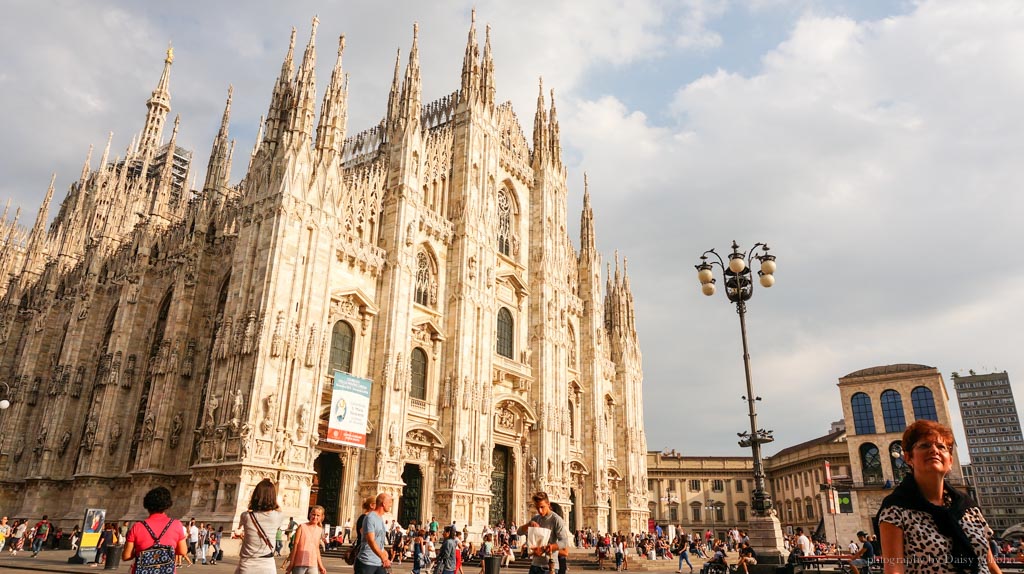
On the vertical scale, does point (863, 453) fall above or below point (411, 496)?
above

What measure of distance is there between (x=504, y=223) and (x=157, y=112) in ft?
157

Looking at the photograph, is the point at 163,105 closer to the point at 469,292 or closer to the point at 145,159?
the point at 145,159

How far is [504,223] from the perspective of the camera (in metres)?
39.4

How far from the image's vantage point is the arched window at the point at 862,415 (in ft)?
187

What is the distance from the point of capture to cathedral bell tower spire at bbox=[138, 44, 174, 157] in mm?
65887

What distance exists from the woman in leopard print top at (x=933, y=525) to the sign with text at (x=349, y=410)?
22.8 m

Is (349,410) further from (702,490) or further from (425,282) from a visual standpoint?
(702,490)

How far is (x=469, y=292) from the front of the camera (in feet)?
107

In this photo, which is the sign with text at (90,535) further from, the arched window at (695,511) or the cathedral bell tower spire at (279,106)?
the arched window at (695,511)

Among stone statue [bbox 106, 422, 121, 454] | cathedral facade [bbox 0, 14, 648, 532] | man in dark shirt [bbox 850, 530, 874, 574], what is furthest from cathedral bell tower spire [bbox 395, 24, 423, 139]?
man in dark shirt [bbox 850, 530, 874, 574]

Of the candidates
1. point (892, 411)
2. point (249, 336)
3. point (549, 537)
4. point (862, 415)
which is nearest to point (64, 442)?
point (249, 336)

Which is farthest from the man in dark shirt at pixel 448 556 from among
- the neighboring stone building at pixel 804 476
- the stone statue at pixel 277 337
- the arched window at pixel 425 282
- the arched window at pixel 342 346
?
the neighboring stone building at pixel 804 476

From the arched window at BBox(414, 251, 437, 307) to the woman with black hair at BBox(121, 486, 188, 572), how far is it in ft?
83.0

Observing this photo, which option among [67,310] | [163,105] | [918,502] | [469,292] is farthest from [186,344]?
[163,105]
